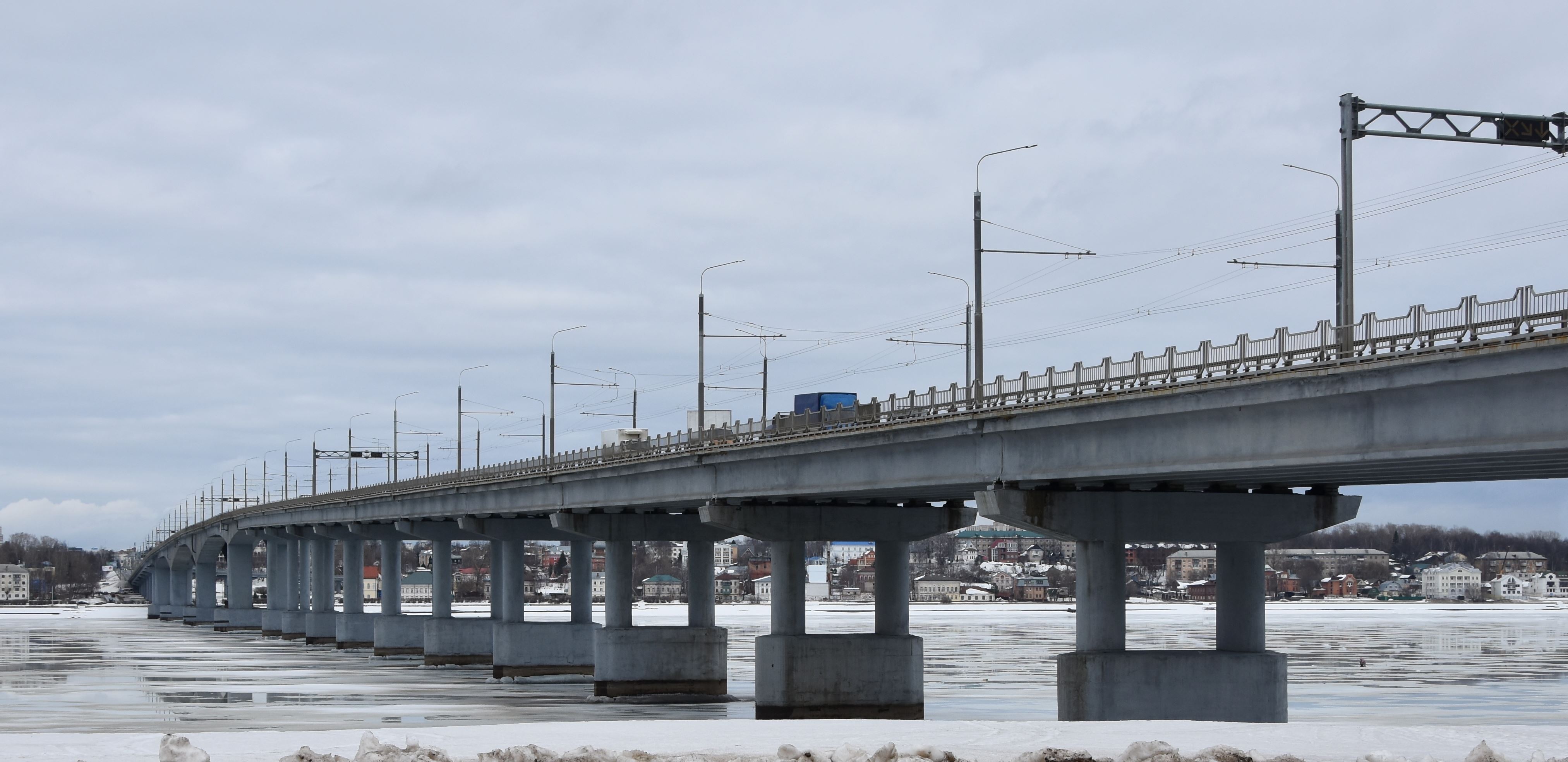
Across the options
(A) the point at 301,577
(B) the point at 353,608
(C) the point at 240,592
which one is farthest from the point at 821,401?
(C) the point at 240,592

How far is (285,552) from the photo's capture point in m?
164

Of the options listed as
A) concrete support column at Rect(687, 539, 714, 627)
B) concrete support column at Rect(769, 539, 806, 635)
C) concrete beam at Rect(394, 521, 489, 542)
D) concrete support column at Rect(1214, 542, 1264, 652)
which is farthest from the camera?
concrete beam at Rect(394, 521, 489, 542)

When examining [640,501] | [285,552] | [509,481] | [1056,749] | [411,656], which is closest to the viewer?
[1056,749]

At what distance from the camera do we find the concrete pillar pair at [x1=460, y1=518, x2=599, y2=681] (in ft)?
281

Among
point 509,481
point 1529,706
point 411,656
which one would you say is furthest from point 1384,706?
point 411,656

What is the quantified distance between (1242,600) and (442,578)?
76428mm

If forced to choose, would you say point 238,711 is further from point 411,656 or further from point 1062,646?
point 1062,646

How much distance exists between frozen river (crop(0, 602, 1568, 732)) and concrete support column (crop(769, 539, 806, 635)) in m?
3.59

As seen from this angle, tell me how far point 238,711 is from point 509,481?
93.4 ft

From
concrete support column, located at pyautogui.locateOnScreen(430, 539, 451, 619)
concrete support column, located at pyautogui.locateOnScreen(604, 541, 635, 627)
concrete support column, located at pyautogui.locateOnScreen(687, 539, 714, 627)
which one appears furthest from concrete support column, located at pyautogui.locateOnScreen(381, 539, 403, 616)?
concrete support column, located at pyautogui.locateOnScreen(687, 539, 714, 627)

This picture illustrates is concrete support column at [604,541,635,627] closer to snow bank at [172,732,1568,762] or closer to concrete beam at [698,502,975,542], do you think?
concrete beam at [698,502,975,542]

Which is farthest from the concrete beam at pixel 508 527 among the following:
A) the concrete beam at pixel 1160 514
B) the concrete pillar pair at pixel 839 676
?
the concrete beam at pixel 1160 514

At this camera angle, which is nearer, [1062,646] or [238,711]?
[238,711]

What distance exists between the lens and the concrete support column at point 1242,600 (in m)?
46.6
